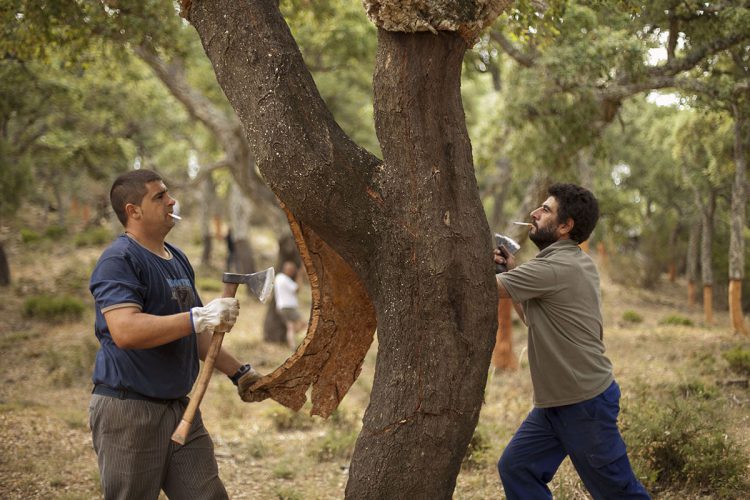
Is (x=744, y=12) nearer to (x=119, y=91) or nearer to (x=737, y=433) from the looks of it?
(x=737, y=433)

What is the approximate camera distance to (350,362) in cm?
406

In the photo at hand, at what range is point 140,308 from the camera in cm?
328

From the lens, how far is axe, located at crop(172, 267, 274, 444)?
344cm

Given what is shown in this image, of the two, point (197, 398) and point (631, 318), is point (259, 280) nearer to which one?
point (197, 398)

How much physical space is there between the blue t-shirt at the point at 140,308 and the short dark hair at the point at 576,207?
77.8 inches

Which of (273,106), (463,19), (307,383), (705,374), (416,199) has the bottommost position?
(705,374)

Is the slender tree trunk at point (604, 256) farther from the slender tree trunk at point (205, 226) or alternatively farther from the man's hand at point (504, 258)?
the man's hand at point (504, 258)

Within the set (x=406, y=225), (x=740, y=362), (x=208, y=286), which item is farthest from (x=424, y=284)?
(x=208, y=286)

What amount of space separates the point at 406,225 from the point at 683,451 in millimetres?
2859

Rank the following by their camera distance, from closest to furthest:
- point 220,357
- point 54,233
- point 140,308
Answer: point 140,308
point 220,357
point 54,233

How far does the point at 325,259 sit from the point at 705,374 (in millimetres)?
6408

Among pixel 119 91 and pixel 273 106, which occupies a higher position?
pixel 119 91

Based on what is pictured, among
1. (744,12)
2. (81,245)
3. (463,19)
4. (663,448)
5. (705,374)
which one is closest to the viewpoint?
(463,19)

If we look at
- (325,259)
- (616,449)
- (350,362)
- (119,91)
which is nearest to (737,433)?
(616,449)
